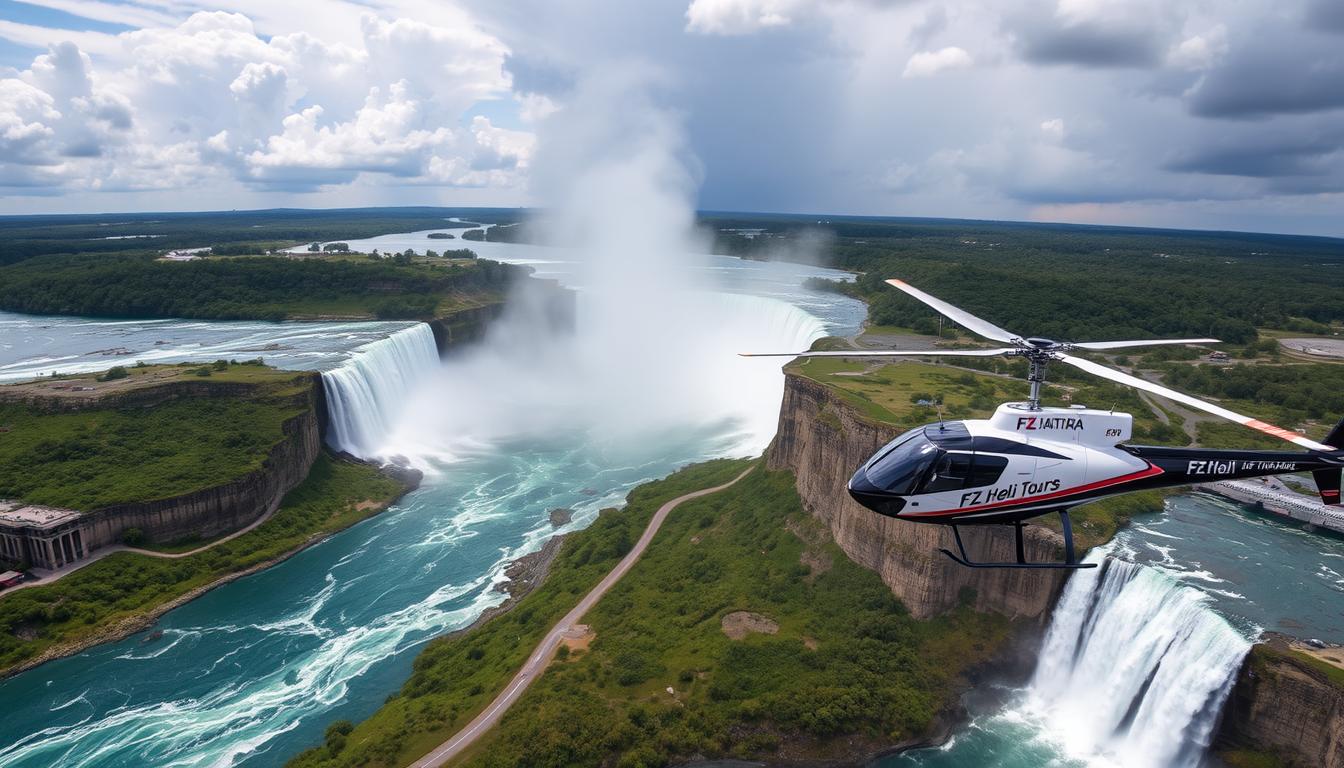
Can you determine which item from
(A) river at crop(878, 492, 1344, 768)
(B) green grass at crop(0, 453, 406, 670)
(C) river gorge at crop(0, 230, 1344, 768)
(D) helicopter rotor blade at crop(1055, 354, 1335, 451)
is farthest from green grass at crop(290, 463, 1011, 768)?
(D) helicopter rotor blade at crop(1055, 354, 1335, 451)

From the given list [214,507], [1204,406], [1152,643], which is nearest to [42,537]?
[214,507]

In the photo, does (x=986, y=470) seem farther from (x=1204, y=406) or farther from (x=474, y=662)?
(x=474, y=662)

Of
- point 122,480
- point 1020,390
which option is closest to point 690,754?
point 1020,390

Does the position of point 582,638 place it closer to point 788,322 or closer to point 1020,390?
point 1020,390

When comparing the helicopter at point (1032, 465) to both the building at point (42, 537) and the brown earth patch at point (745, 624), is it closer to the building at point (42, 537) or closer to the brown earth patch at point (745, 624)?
the brown earth patch at point (745, 624)

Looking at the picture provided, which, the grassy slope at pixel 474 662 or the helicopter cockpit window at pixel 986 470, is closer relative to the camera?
the helicopter cockpit window at pixel 986 470

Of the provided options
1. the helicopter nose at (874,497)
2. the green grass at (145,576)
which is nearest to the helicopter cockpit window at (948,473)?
the helicopter nose at (874,497)
